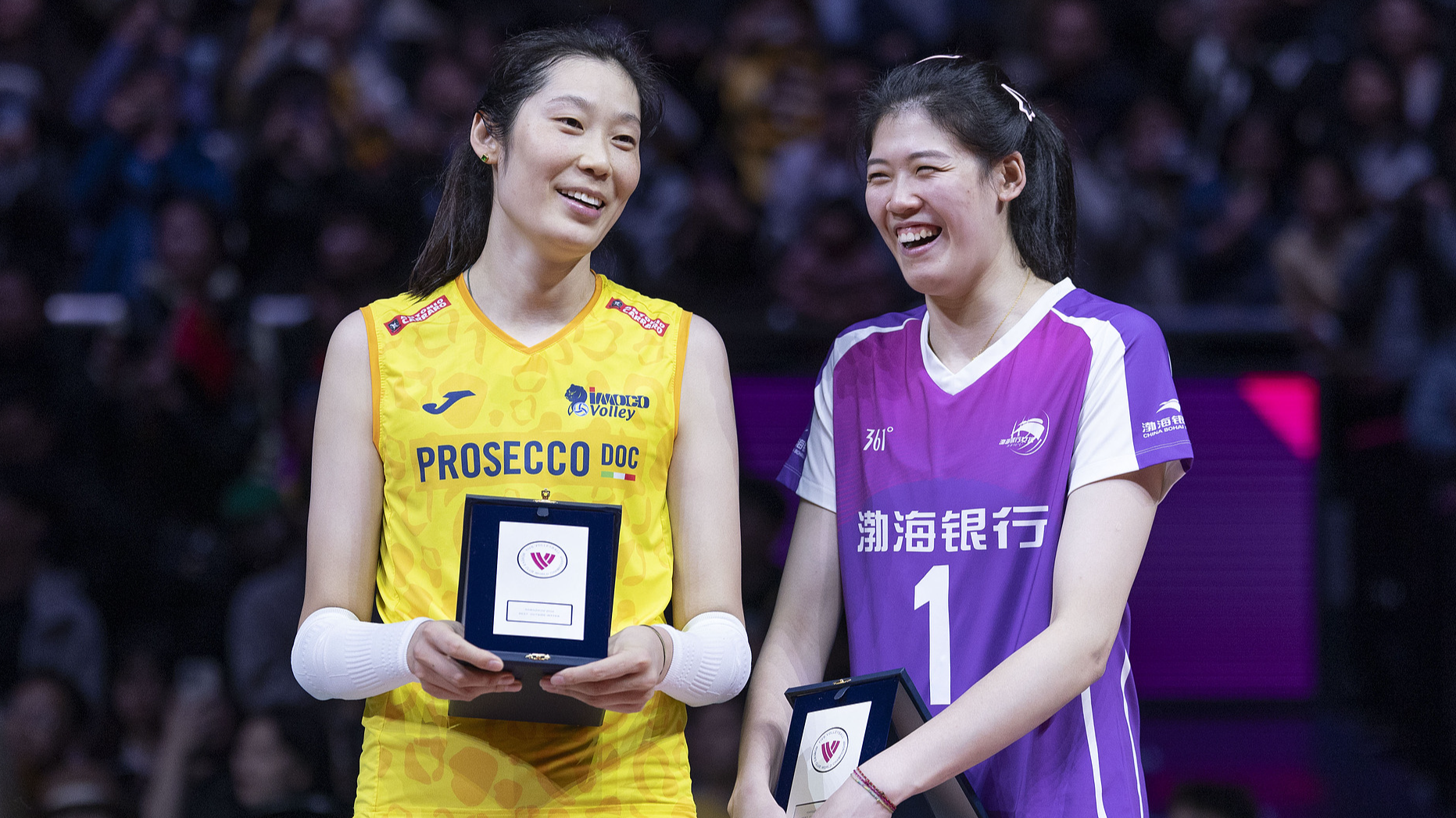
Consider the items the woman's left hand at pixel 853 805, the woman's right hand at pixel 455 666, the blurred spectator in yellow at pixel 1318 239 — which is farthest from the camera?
the blurred spectator in yellow at pixel 1318 239

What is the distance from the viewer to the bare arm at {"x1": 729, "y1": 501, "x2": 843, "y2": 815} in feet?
7.84

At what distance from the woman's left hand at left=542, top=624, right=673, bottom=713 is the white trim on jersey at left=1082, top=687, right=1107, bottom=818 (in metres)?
0.64

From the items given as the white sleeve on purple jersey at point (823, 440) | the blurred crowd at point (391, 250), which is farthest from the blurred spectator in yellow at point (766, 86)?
the white sleeve on purple jersey at point (823, 440)

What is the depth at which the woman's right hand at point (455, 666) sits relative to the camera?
1986 millimetres

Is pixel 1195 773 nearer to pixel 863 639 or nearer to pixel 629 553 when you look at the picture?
pixel 863 639

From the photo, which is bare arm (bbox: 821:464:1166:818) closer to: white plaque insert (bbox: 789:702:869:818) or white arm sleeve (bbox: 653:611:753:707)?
white plaque insert (bbox: 789:702:869:818)

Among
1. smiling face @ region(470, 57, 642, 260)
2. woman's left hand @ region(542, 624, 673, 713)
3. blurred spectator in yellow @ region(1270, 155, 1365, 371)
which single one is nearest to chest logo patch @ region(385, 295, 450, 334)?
smiling face @ region(470, 57, 642, 260)

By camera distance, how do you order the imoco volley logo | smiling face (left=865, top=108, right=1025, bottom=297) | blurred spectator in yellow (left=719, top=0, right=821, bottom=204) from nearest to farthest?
the imoco volley logo, smiling face (left=865, top=108, right=1025, bottom=297), blurred spectator in yellow (left=719, top=0, right=821, bottom=204)

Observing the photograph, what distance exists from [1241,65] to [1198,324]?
2.22m

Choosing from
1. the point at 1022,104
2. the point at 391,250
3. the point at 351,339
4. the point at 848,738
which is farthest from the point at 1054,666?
the point at 391,250

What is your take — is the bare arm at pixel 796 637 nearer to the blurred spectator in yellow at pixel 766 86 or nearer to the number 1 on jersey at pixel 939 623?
the number 1 on jersey at pixel 939 623

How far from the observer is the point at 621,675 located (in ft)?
6.70

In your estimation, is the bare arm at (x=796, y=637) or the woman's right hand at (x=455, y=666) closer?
the woman's right hand at (x=455, y=666)

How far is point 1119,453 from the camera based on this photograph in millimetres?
2279
